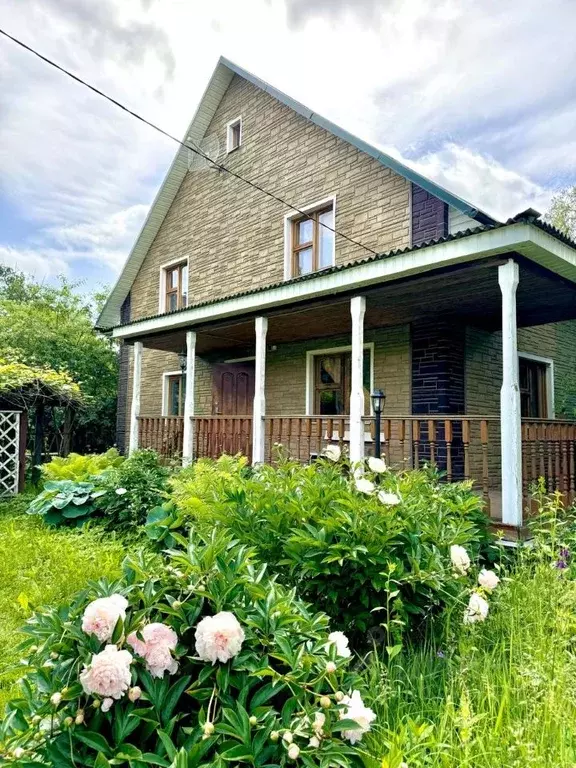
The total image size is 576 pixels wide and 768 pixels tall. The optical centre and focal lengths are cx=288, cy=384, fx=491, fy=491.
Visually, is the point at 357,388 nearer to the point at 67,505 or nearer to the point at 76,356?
the point at 67,505

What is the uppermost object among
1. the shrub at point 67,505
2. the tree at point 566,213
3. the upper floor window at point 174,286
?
the tree at point 566,213

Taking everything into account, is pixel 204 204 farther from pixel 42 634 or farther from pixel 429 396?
pixel 42 634

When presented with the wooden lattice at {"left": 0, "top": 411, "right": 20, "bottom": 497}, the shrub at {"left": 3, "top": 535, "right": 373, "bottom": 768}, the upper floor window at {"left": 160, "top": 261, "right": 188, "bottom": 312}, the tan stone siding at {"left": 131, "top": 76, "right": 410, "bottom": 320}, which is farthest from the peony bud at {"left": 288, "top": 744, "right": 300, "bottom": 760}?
the upper floor window at {"left": 160, "top": 261, "right": 188, "bottom": 312}

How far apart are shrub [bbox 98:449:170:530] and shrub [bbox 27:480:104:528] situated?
166 millimetres

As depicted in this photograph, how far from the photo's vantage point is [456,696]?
1978 mm

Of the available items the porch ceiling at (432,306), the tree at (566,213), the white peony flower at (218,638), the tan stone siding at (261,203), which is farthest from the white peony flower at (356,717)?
the tree at (566,213)

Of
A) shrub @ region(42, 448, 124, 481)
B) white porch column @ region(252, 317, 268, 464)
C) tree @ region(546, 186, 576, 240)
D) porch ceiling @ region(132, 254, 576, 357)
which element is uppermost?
tree @ region(546, 186, 576, 240)

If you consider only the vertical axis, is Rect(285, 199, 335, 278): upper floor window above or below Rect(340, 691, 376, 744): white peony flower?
above

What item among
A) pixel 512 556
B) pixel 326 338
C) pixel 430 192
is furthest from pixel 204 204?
pixel 512 556

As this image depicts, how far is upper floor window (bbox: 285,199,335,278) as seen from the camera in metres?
9.00

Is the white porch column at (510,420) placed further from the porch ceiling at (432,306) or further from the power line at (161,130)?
the power line at (161,130)

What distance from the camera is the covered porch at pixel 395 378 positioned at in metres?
4.86

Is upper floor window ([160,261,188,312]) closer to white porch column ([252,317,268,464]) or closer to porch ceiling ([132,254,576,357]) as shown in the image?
porch ceiling ([132,254,576,357])

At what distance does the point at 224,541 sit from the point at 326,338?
719cm
